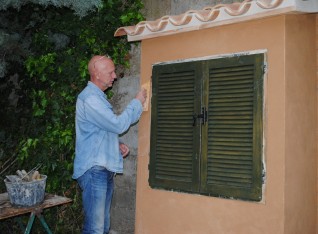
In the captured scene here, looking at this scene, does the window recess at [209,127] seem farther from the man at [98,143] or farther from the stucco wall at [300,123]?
the man at [98,143]

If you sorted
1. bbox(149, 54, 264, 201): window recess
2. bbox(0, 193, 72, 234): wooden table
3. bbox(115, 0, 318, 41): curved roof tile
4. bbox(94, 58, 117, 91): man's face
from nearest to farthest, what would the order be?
bbox(115, 0, 318, 41): curved roof tile, bbox(149, 54, 264, 201): window recess, bbox(0, 193, 72, 234): wooden table, bbox(94, 58, 117, 91): man's face

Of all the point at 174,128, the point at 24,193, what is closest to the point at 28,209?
the point at 24,193

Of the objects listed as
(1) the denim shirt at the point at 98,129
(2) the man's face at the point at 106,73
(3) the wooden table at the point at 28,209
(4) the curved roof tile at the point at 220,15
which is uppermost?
(4) the curved roof tile at the point at 220,15

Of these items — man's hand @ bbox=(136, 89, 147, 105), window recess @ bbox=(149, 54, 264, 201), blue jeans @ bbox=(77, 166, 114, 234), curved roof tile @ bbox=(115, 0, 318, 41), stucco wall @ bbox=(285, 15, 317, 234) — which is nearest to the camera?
curved roof tile @ bbox=(115, 0, 318, 41)

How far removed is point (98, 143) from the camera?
3631mm

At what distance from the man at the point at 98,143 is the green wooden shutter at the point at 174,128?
297 mm

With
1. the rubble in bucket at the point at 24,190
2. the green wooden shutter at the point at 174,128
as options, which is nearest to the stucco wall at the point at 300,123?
the green wooden shutter at the point at 174,128

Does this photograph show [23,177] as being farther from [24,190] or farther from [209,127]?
[209,127]

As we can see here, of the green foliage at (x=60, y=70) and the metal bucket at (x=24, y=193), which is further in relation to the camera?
the green foliage at (x=60, y=70)

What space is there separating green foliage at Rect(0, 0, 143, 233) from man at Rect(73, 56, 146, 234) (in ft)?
3.90

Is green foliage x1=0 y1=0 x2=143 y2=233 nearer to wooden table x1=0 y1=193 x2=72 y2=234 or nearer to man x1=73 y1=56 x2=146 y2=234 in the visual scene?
wooden table x1=0 y1=193 x2=72 y2=234

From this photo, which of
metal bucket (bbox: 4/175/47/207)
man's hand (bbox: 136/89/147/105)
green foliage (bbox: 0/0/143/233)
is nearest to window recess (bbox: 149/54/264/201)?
man's hand (bbox: 136/89/147/105)

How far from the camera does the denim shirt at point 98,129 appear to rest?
3.50m

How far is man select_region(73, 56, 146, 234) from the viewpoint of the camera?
3523 millimetres
